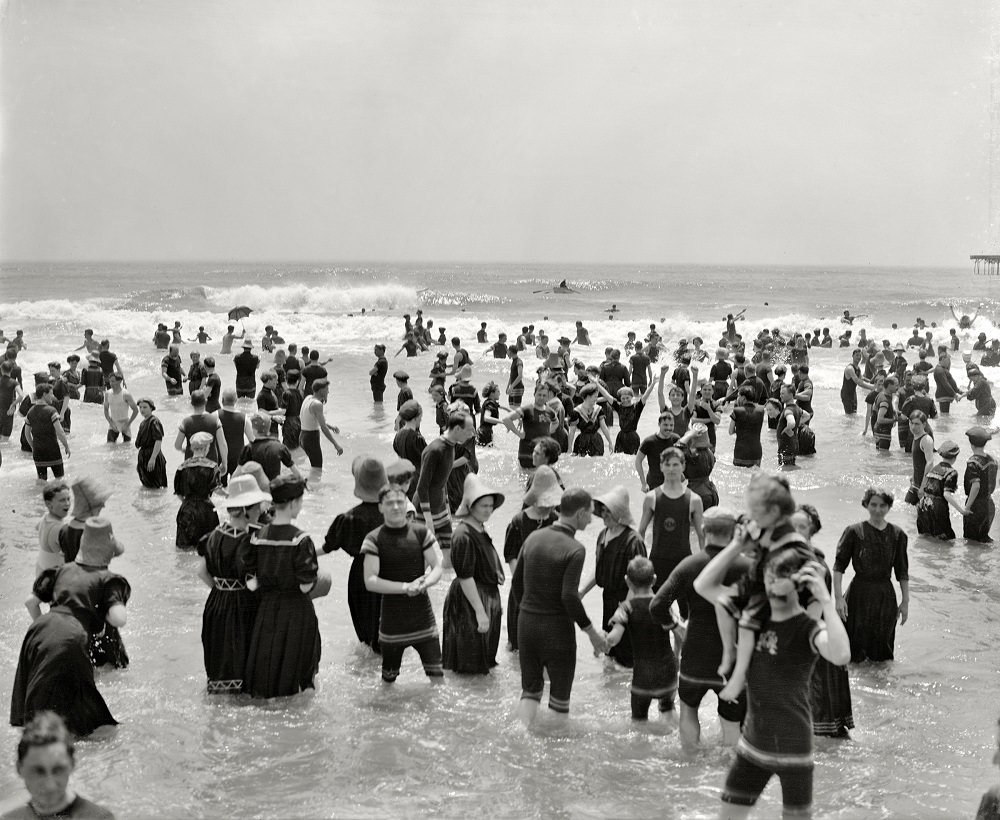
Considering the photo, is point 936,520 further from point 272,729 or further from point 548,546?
point 272,729

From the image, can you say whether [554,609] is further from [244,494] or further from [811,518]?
[244,494]

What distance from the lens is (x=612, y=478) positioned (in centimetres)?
1404

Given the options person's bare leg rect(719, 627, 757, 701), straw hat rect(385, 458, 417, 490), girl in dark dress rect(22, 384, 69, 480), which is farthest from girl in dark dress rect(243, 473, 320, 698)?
girl in dark dress rect(22, 384, 69, 480)

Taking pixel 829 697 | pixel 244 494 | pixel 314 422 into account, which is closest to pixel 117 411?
pixel 314 422

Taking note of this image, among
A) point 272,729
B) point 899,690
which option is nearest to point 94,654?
point 272,729

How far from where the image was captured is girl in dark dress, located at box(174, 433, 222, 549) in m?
9.59

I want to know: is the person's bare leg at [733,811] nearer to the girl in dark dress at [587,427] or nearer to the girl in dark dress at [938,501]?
the girl in dark dress at [938,501]

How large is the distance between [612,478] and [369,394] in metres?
10.9

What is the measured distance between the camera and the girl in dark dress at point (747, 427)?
13.0 meters

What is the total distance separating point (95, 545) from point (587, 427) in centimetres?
945

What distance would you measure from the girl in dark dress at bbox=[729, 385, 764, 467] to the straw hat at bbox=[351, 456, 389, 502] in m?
6.82

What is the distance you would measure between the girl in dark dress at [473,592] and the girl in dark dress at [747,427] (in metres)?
6.63

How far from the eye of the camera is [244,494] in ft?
21.5

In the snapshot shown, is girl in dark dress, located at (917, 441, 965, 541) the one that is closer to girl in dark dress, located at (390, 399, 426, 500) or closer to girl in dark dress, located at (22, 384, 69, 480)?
girl in dark dress, located at (390, 399, 426, 500)
